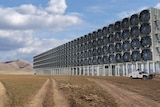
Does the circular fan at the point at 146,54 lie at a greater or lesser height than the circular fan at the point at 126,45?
lesser

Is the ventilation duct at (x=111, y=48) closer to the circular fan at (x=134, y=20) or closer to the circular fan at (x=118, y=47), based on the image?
the circular fan at (x=118, y=47)

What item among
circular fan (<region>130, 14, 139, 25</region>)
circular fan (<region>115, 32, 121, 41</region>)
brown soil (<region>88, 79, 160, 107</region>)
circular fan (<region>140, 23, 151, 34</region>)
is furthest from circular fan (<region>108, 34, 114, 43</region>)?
brown soil (<region>88, 79, 160, 107</region>)

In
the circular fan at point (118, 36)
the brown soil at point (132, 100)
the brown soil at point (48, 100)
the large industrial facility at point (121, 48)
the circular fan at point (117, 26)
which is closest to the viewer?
the brown soil at point (48, 100)

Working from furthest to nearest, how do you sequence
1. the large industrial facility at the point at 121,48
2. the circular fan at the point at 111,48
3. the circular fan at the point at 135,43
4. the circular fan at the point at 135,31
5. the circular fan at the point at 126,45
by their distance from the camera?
the circular fan at the point at 111,48 < the circular fan at the point at 126,45 < the circular fan at the point at 135,31 < the circular fan at the point at 135,43 < the large industrial facility at the point at 121,48

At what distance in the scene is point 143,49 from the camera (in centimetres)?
7388

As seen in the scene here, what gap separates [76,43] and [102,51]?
98.6 feet

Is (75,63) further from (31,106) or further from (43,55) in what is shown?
(31,106)

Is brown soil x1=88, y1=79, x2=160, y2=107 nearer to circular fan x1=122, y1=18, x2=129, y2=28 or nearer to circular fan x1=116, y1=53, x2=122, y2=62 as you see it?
circular fan x1=122, y1=18, x2=129, y2=28

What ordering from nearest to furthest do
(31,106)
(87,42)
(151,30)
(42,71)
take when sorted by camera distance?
1. (31,106)
2. (151,30)
3. (87,42)
4. (42,71)

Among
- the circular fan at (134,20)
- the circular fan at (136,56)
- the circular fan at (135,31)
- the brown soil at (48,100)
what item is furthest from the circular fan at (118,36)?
the brown soil at (48,100)

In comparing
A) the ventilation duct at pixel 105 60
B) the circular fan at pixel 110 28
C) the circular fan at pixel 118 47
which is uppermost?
the circular fan at pixel 110 28

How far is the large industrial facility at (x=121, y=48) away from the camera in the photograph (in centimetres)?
7200

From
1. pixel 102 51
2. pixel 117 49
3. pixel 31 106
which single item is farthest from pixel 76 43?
pixel 31 106

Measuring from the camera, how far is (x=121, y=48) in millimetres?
83625
